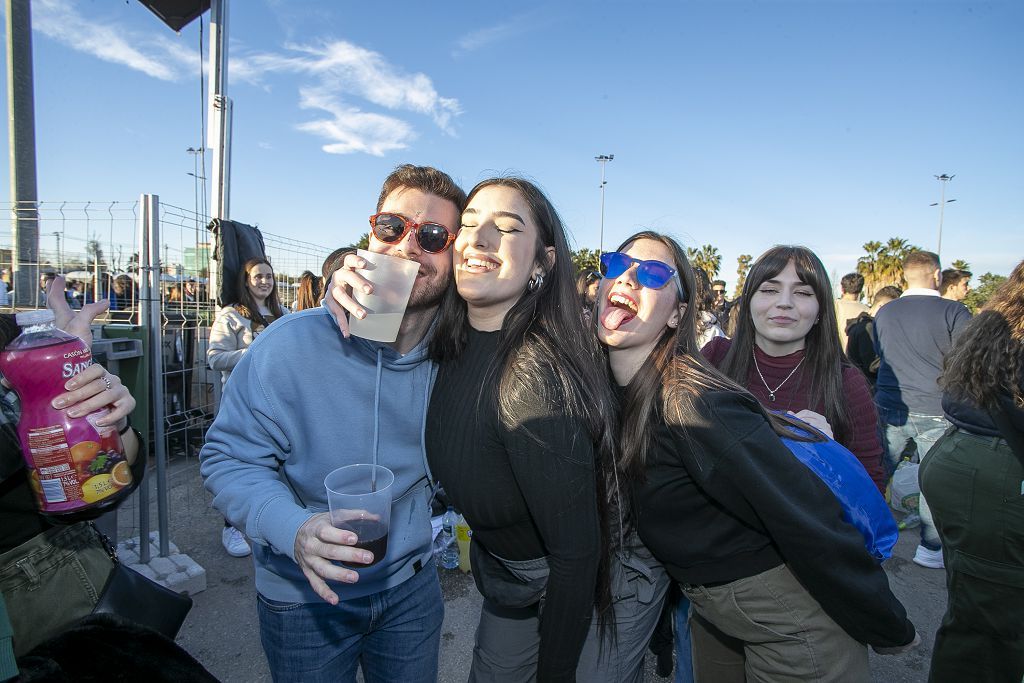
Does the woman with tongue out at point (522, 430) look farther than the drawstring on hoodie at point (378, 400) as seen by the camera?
No

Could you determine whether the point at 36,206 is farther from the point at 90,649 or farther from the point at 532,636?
the point at 532,636

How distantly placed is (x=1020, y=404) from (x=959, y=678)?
1289 millimetres

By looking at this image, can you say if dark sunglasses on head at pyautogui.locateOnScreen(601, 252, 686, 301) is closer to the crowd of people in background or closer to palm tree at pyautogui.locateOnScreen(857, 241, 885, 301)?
the crowd of people in background

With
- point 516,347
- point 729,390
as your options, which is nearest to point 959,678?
point 729,390

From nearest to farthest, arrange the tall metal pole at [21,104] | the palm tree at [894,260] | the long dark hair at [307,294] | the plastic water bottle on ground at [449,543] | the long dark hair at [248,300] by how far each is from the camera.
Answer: the plastic water bottle on ground at [449,543]
the long dark hair at [248,300]
the long dark hair at [307,294]
the tall metal pole at [21,104]
the palm tree at [894,260]

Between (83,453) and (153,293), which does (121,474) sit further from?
(153,293)

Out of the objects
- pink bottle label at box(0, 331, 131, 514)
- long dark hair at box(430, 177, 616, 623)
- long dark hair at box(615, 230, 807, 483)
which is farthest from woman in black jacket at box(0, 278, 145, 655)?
long dark hair at box(615, 230, 807, 483)

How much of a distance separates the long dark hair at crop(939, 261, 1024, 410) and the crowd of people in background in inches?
45.5

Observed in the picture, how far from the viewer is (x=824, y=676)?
1.62 m

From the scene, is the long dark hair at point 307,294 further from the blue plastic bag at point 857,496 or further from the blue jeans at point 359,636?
the blue plastic bag at point 857,496

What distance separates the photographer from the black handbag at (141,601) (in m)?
1.45

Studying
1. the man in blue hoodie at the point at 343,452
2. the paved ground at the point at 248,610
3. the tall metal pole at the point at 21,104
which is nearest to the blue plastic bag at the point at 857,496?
the man in blue hoodie at the point at 343,452

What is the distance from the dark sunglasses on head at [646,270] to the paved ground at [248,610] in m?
2.40

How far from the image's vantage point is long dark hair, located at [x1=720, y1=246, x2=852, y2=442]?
255 centimetres
